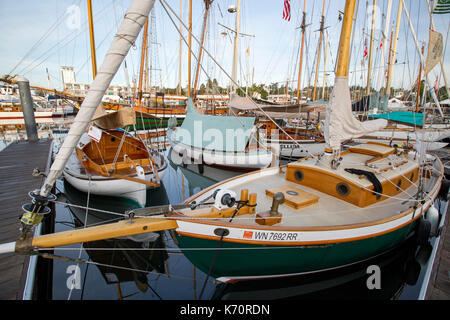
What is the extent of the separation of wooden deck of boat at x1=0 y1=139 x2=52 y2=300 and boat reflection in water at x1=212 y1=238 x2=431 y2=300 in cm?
351

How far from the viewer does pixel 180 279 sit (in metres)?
5.21

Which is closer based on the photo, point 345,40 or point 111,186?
point 345,40

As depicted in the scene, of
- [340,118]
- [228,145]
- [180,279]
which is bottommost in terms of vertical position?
[180,279]

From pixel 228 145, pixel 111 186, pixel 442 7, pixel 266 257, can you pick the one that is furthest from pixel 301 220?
pixel 442 7

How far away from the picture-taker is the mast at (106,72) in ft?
10.3

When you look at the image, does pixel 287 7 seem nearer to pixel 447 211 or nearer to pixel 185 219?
pixel 447 211

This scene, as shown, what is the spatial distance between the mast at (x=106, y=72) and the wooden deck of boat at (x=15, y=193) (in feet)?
5.26

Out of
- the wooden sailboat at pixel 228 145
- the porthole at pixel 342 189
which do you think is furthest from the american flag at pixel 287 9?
the porthole at pixel 342 189

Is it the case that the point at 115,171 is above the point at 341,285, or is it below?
above

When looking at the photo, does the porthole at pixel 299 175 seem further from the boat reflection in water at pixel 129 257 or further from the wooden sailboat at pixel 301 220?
the boat reflection in water at pixel 129 257

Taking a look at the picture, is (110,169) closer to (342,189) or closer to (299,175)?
(299,175)

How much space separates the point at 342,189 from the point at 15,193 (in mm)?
9287

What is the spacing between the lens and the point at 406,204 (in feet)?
18.5
